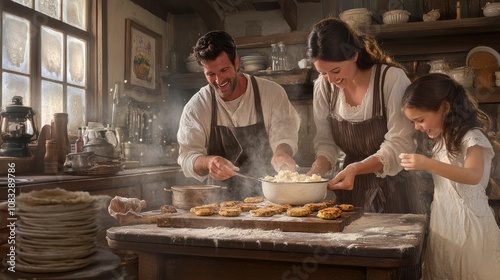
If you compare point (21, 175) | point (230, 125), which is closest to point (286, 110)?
point (230, 125)

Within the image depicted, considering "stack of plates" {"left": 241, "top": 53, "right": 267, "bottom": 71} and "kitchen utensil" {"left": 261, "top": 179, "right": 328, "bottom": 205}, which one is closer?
"kitchen utensil" {"left": 261, "top": 179, "right": 328, "bottom": 205}

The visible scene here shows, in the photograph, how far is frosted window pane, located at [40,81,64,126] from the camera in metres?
3.58

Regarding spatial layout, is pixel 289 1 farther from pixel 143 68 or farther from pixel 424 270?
pixel 424 270

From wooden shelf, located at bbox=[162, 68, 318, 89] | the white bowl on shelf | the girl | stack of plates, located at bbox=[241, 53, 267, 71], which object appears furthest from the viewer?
stack of plates, located at bbox=[241, 53, 267, 71]

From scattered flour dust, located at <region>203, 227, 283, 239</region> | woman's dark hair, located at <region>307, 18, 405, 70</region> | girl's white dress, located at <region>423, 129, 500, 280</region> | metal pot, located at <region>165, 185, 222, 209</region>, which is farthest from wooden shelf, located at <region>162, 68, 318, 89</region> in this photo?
scattered flour dust, located at <region>203, 227, 283, 239</region>

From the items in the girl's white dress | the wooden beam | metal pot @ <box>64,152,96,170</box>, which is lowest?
the girl's white dress

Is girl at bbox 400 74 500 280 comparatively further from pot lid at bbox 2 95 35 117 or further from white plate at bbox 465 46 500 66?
white plate at bbox 465 46 500 66

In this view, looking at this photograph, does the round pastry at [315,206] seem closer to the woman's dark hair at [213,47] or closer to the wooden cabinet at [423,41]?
the woman's dark hair at [213,47]

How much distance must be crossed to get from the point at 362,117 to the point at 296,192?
771 mm

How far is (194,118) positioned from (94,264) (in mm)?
1429

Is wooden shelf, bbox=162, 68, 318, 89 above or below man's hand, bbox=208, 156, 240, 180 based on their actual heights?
above

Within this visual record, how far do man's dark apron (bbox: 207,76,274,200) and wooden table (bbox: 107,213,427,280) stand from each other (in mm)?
1076

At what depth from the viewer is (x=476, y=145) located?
7.00 ft

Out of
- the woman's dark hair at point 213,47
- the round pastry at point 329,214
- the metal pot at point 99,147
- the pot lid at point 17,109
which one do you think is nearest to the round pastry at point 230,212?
the round pastry at point 329,214
